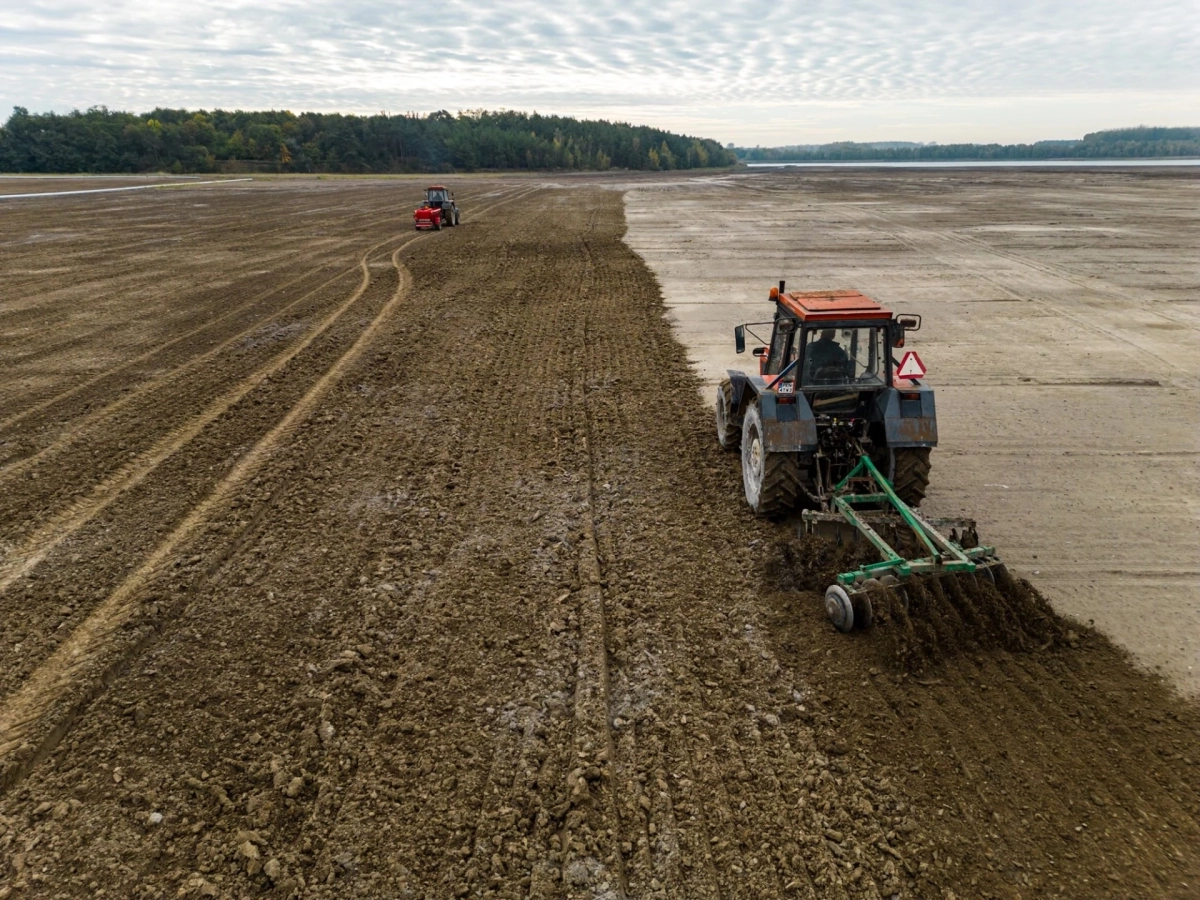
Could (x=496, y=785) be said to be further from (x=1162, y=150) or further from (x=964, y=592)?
(x=1162, y=150)

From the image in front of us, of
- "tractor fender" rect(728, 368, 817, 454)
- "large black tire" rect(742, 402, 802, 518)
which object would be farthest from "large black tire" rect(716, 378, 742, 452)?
"tractor fender" rect(728, 368, 817, 454)

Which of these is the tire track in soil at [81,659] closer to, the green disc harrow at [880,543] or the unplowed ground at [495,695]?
the unplowed ground at [495,695]

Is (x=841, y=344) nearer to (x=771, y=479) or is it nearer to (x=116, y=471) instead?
(x=771, y=479)

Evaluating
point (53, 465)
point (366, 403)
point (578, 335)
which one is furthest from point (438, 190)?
point (53, 465)

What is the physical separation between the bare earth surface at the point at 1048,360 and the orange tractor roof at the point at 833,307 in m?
2.13

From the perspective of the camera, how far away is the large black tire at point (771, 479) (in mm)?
6438

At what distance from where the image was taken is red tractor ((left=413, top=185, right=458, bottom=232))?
28234 millimetres

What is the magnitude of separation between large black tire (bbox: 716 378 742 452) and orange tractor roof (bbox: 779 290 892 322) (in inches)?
53.4

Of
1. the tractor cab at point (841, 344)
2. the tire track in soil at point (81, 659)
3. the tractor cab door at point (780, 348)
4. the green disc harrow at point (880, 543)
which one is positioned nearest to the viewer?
the tire track in soil at point (81, 659)

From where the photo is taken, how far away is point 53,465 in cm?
827

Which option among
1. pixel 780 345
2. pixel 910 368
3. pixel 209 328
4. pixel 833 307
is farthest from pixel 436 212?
pixel 910 368

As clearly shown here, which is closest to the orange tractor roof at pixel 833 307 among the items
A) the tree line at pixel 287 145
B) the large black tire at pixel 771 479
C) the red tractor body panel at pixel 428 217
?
the large black tire at pixel 771 479

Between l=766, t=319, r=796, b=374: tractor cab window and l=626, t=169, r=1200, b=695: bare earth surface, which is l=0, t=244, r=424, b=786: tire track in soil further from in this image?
l=626, t=169, r=1200, b=695: bare earth surface

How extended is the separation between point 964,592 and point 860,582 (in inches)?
27.5
